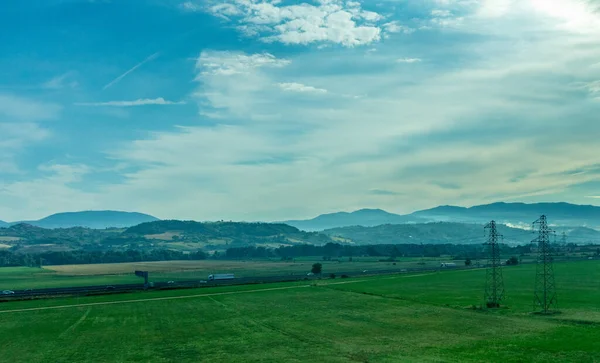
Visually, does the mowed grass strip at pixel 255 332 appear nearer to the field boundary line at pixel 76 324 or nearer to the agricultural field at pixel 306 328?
the field boundary line at pixel 76 324

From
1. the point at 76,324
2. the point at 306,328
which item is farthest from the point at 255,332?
the point at 76,324

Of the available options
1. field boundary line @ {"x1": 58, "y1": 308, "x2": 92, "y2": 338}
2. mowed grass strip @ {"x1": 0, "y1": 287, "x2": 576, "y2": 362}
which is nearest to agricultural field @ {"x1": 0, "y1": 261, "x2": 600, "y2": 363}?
mowed grass strip @ {"x1": 0, "y1": 287, "x2": 576, "y2": 362}

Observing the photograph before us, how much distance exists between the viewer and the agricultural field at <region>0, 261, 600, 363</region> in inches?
1954

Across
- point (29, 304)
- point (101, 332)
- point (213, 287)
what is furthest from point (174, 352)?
point (213, 287)

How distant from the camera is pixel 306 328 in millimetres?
64375

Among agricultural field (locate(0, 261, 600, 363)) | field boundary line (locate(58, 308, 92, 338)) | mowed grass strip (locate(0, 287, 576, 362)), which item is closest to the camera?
agricultural field (locate(0, 261, 600, 363))

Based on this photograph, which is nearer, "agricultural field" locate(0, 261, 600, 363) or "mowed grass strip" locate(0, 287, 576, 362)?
"agricultural field" locate(0, 261, 600, 363)

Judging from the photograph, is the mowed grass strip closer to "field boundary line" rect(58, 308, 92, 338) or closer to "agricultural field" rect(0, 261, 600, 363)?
"field boundary line" rect(58, 308, 92, 338)

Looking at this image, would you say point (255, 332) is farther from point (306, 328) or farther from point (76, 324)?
point (76, 324)

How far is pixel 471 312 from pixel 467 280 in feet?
198

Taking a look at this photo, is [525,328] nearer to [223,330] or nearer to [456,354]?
[456,354]

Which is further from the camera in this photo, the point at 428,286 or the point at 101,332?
the point at 428,286

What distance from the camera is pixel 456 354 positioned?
48656 mm

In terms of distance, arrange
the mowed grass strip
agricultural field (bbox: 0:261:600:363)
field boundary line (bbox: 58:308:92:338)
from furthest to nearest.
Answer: field boundary line (bbox: 58:308:92:338), the mowed grass strip, agricultural field (bbox: 0:261:600:363)
